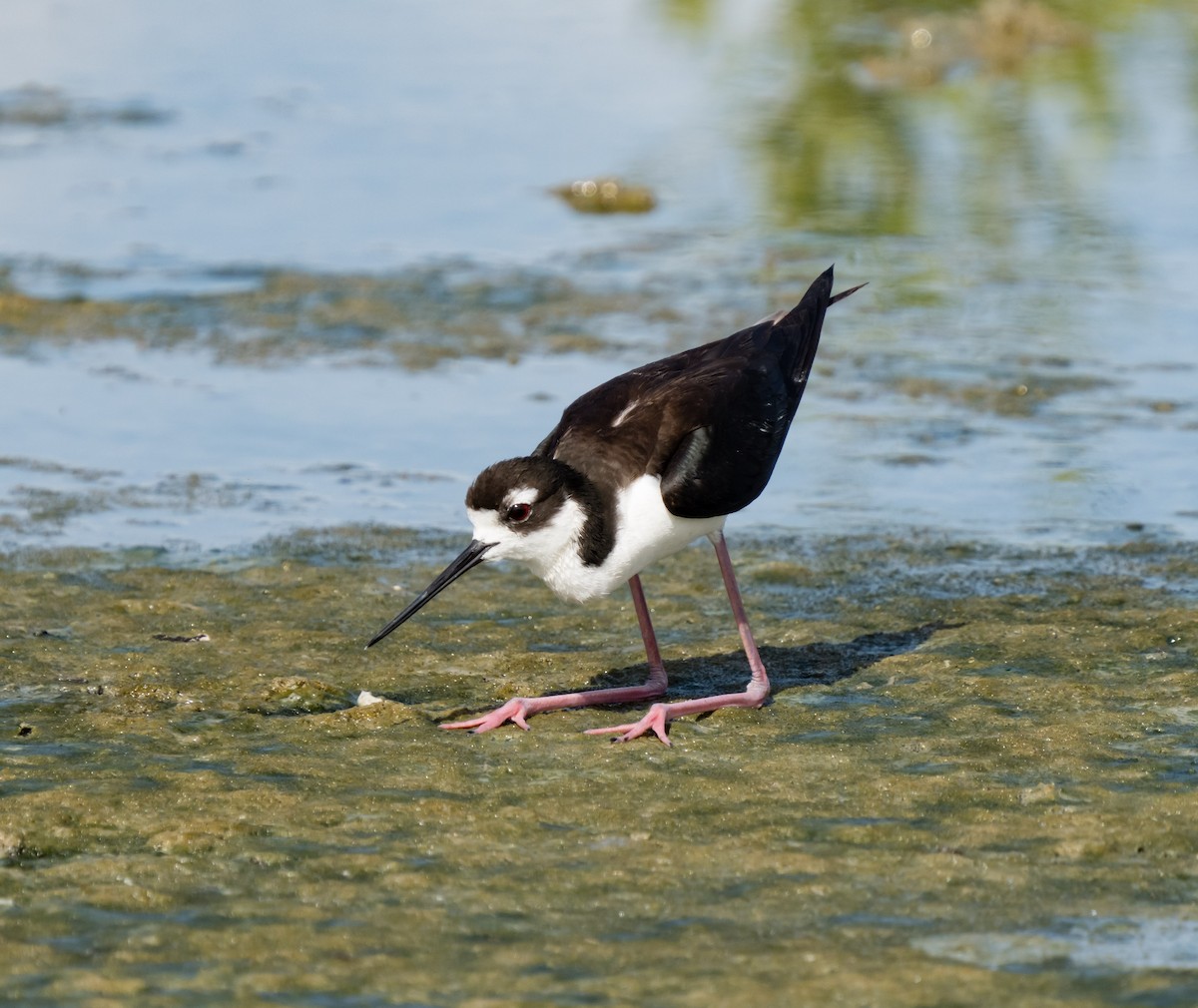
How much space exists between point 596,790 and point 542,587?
5.75 ft

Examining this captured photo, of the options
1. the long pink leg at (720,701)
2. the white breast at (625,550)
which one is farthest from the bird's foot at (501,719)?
the white breast at (625,550)

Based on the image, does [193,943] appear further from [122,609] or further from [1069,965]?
[122,609]

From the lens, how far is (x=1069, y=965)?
3297 mm

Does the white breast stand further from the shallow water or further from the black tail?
the black tail

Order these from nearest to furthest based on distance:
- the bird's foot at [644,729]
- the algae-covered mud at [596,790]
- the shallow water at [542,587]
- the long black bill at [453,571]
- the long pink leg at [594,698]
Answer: the algae-covered mud at [596,790], the shallow water at [542,587], the bird's foot at [644,729], the long pink leg at [594,698], the long black bill at [453,571]

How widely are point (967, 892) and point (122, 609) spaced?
9.42 feet

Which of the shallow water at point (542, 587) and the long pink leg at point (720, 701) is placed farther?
the long pink leg at point (720, 701)

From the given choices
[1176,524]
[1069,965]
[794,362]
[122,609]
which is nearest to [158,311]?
[122,609]

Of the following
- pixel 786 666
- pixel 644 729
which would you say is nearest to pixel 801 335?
pixel 786 666

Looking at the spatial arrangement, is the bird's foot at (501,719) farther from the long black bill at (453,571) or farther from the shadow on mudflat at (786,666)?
the shadow on mudflat at (786,666)

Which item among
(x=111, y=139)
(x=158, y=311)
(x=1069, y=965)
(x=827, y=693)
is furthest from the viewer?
(x=111, y=139)

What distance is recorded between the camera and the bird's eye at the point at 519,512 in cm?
470

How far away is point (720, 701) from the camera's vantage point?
4.82 meters

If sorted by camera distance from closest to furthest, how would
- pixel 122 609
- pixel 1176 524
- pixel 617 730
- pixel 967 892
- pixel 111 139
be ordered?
pixel 967 892 < pixel 617 730 < pixel 122 609 < pixel 1176 524 < pixel 111 139
